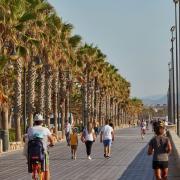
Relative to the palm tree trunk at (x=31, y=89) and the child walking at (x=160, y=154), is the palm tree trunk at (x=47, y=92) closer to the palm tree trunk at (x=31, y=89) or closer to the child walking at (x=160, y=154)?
the palm tree trunk at (x=31, y=89)

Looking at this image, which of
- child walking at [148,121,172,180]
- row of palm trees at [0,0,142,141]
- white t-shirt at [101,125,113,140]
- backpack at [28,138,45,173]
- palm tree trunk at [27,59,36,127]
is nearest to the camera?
child walking at [148,121,172,180]

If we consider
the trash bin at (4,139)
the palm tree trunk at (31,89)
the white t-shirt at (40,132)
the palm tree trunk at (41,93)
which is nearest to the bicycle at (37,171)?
the white t-shirt at (40,132)

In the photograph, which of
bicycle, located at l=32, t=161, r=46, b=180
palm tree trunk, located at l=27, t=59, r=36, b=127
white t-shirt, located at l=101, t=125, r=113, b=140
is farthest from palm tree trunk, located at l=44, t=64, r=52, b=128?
bicycle, located at l=32, t=161, r=46, b=180

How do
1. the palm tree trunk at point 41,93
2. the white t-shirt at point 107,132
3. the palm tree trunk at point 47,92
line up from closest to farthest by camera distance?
the white t-shirt at point 107,132, the palm tree trunk at point 41,93, the palm tree trunk at point 47,92

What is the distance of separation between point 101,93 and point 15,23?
6242cm

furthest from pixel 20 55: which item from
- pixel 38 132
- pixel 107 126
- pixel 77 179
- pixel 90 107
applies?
pixel 90 107

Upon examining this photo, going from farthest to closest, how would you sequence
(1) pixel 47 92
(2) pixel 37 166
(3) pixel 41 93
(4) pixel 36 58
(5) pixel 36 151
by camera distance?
1. (1) pixel 47 92
2. (3) pixel 41 93
3. (4) pixel 36 58
4. (2) pixel 37 166
5. (5) pixel 36 151

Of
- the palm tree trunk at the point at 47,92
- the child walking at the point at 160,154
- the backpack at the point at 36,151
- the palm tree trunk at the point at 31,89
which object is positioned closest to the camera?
the child walking at the point at 160,154

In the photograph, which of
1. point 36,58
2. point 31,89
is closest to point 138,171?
point 31,89

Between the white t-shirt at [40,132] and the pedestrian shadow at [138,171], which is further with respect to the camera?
the pedestrian shadow at [138,171]

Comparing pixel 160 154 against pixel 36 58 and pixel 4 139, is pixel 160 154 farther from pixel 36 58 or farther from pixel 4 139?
pixel 36 58

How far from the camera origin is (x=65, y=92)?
188 ft

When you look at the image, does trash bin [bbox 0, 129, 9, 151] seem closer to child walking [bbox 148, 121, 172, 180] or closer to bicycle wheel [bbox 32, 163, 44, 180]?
bicycle wheel [bbox 32, 163, 44, 180]

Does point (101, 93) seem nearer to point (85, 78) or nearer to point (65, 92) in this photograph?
point (85, 78)
